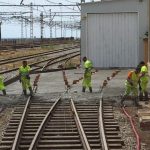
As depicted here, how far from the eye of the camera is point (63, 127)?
13914 mm

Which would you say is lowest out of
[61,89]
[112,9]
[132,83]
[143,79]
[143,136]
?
[143,136]

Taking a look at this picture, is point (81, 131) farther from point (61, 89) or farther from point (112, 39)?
point (112, 39)

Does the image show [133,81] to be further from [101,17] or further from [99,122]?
[101,17]

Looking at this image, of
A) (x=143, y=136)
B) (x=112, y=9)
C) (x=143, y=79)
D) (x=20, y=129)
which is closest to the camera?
(x=143, y=136)

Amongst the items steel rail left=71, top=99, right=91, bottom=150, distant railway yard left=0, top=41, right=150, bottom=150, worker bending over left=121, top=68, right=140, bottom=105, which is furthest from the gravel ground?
worker bending over left=121, top=68, right=140, bottom=105

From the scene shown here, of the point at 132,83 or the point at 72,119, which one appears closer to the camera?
the point at 72,119

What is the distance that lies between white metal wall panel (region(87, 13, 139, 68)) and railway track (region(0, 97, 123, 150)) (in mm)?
15909

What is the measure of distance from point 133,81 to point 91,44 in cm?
1667

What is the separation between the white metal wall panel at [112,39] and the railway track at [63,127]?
52.2 feet

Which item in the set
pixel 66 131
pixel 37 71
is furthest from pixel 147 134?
pixel 37 71

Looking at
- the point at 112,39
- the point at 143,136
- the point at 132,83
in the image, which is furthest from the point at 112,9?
Answer: the point at 143,136

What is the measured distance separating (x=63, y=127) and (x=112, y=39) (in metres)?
21.2

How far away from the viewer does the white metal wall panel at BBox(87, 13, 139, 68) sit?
113 feet

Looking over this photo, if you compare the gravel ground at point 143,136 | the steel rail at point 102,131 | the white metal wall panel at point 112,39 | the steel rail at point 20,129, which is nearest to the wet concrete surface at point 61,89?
the steel rail at point 20,129
